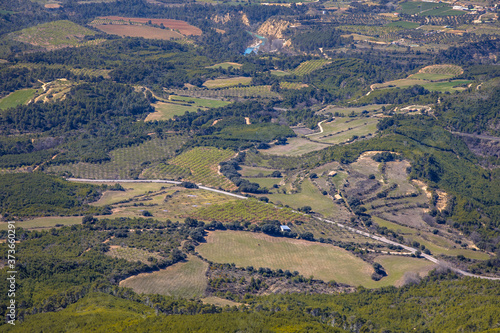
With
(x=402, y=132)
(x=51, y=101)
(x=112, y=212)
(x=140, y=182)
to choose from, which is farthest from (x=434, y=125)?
(x=51, y=101)

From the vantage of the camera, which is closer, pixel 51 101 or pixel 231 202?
pixel 231 202

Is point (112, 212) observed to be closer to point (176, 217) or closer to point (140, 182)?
point (176, 217)

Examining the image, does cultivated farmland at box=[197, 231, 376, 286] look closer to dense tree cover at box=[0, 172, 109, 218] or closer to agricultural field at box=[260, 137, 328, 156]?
dense tree cover at box=[0, 172, 109, 218]

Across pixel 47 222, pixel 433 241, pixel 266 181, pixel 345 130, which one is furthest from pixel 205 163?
pixel 433 241

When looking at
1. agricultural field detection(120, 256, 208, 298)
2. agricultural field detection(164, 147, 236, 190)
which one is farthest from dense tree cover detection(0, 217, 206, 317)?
agricultural field detection(164, 147, 236, 190)

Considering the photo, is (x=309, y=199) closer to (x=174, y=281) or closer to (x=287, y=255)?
(x=287, y=255)

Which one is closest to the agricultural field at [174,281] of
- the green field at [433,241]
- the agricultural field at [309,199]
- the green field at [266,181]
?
the agricultural field at [309,199]
